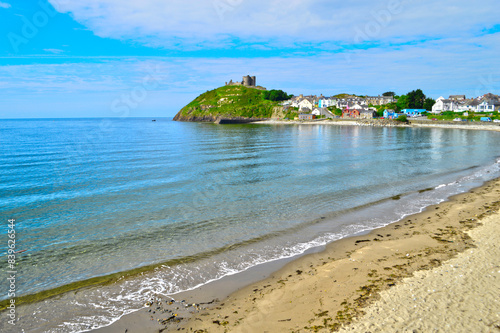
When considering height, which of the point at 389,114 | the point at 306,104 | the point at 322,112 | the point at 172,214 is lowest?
the point at 172,214

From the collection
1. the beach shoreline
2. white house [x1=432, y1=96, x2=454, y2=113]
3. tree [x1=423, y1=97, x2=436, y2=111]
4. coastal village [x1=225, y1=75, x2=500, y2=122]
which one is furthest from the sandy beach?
tree [x1=423, y1=97, x2=436, y2=111]

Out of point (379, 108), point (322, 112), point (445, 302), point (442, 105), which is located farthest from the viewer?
point (322, 112)

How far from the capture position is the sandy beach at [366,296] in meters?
8.25

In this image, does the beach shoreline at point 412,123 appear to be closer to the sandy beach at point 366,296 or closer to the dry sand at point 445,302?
the sandy beach at point 366,296

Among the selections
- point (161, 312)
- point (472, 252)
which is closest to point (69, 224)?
point (161, 312)

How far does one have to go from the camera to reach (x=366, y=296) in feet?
31.7

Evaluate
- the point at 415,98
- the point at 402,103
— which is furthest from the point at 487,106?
the point at 402,103

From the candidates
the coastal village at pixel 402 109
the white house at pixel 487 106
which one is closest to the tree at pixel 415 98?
the coastal village at pixel 402 109

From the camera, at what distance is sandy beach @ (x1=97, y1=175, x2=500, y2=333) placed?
825 centimetres

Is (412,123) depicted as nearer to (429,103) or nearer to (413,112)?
(413,112)

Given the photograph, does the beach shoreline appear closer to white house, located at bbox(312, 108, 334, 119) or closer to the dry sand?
white house, located at bbox(312, 108, 334, 119)

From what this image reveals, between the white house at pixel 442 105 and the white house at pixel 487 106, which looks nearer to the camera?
the white house at pixel 487 106

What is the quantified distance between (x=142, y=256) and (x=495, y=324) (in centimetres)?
1318

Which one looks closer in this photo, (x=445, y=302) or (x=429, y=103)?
(x=445, y=302)
